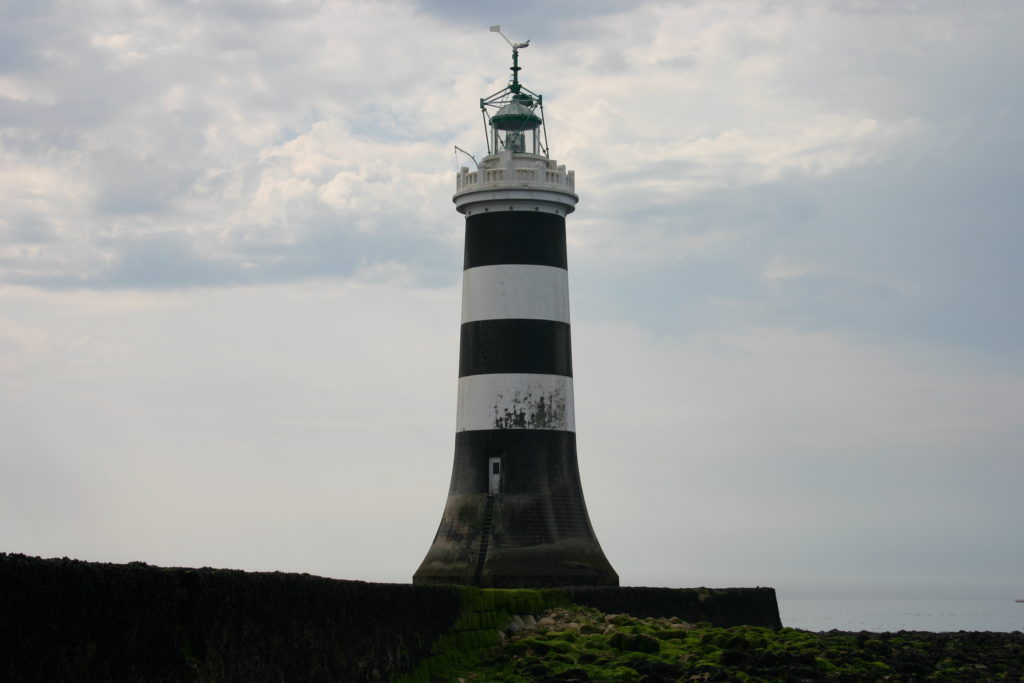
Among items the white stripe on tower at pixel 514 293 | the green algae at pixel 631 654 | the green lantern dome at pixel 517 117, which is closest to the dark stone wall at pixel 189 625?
the green algae at pixel 631 654

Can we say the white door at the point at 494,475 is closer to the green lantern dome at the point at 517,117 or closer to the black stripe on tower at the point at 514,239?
the black stripe on tower at the point at 514,239

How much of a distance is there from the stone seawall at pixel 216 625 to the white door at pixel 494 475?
7.11 m

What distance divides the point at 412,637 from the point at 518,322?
404 inches

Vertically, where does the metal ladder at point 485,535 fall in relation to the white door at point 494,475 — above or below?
below

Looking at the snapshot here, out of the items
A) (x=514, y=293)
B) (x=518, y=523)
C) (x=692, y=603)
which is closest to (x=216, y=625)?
(x=518, y=523)

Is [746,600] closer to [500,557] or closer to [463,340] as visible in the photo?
[500,557]

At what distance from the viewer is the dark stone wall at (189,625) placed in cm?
844

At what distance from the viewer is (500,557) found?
24.1 meters

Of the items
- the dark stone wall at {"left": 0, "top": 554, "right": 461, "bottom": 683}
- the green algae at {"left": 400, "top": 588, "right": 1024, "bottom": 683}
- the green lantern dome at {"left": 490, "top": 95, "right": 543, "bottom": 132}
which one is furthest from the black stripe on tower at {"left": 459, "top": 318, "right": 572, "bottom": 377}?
the dark stone wall at {"left": 0, "top": 554, "right": 461, "bottom": 683}

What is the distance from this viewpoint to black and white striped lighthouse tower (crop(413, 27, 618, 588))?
79.8 feet

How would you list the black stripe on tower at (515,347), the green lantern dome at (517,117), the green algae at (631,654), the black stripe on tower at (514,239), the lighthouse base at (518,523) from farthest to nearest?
the green lantern dome at (517,117) → the black stripe on tower at (514,239) → the black stripe on tower at (515,347) → the lighthouse base at (518,523) → the green algae at (631,654)

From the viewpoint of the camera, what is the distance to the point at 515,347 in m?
24.6

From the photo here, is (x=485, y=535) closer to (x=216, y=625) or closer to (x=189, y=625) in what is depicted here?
(x=216, y=625)

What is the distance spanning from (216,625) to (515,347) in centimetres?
1443
